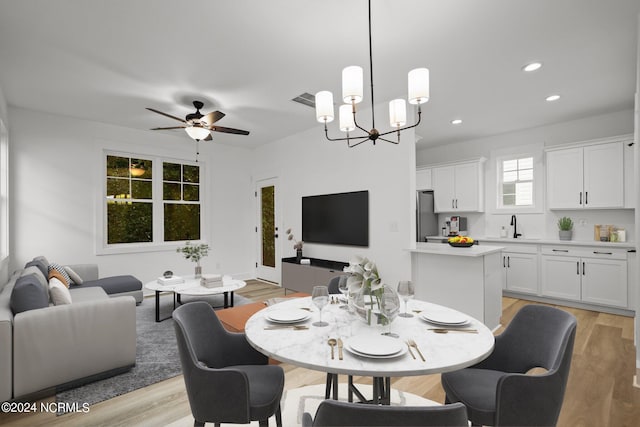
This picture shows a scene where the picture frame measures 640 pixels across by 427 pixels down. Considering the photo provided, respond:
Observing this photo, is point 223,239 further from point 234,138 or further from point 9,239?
point 9,239

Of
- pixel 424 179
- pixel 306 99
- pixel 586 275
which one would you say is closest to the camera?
pixel 306 99

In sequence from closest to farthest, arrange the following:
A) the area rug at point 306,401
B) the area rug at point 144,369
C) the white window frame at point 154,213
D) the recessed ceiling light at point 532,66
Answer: the area rug at point 306,401 → the area rug at point 144,369 → the recessed ceiling light at point 532,66 → the white window frame at point 154,213

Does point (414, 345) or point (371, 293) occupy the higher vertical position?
point (371, 293)

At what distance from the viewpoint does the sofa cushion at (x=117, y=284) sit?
4012mm

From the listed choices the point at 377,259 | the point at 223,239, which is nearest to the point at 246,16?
the point at 377,259

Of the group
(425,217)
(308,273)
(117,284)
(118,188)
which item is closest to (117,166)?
(118,188)

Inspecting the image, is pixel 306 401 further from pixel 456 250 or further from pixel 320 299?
pixel 456 250

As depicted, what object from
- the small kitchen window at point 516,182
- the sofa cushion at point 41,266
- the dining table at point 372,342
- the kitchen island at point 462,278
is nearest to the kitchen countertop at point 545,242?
the small kitchen window at point 516,182

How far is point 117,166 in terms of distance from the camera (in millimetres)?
5152

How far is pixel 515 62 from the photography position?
9.95 feet

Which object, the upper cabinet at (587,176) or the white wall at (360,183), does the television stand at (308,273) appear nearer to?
the white wall at (360,183)

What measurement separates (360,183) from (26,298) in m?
3.63

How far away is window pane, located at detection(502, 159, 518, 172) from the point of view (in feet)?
17.6

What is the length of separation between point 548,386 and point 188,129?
3921 mm
